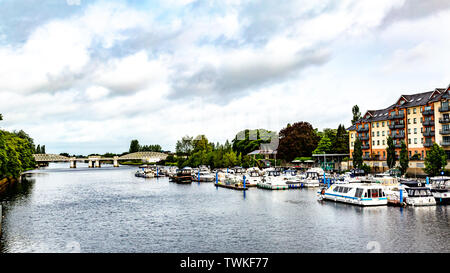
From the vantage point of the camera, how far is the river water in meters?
34.2

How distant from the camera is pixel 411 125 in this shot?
106125 millimetres

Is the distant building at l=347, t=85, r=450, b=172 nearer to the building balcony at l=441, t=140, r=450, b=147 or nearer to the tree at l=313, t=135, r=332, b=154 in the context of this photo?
the building balcony at l=441, t=140, r=450, b=147

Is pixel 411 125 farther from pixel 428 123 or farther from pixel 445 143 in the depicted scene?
pixel 445 143

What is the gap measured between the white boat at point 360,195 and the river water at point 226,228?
4.72 ft

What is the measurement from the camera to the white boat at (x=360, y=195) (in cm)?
5412

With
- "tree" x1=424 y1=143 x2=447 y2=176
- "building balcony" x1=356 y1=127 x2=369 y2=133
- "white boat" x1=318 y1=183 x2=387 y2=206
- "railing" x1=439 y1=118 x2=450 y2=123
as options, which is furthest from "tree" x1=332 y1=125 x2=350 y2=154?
"white boat" x1=318 y1=183 x2=387 y2=206

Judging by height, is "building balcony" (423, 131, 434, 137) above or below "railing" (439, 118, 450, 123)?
below

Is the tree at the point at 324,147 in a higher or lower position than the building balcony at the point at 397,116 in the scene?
lower

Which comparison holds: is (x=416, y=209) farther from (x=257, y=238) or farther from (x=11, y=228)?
(x=11, y=228)

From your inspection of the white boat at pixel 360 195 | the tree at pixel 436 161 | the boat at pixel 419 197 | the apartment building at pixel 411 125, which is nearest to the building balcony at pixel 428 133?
the apartment building at pixel 411 125

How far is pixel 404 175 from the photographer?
8819 cm

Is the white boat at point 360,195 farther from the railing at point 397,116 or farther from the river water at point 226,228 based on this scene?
the railing at point 397,116

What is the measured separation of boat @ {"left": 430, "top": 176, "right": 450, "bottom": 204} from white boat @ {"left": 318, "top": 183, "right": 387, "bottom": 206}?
7.79 metres

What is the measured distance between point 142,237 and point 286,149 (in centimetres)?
11575
